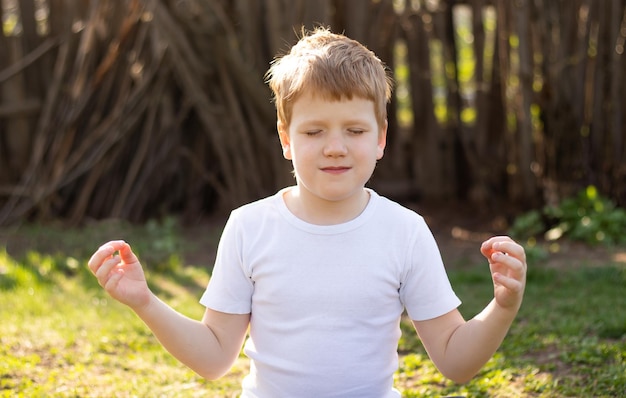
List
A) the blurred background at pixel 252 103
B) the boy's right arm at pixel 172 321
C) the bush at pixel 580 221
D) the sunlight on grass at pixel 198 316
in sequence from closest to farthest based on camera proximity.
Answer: the boy's right arm at pixel 172 321, the sunlight on grass at pixel 198 316, the bush at pixel 580 221, the blurred background at pixel 252 103

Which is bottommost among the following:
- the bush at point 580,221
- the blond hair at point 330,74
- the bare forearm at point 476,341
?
the bush at point 580,221

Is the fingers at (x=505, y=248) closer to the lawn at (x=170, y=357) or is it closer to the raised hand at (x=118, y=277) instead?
the raised hand at (x=118, y=277)

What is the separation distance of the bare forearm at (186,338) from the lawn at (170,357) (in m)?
0.86

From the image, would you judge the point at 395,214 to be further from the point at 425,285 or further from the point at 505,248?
the point at 505,248

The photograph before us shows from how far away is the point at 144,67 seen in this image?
20.0 ft

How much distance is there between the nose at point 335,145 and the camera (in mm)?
2111

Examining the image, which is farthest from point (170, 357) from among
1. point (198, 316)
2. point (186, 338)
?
point (186, 338)

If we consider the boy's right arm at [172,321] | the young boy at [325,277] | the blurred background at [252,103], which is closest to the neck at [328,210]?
the young boy at [325,277]

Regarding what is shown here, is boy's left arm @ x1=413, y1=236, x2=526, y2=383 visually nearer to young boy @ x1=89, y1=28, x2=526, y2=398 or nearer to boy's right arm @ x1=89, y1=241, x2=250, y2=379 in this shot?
young boy @ x1=89, y1=28, x2=526, y2=398

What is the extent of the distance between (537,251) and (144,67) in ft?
9.73

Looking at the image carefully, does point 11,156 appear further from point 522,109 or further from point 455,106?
point 522,109

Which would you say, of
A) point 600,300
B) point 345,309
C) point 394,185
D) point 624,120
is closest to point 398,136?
point 394,185

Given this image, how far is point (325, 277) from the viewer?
2.17 m

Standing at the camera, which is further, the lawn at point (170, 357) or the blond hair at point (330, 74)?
the lawn at point (170, 357)
